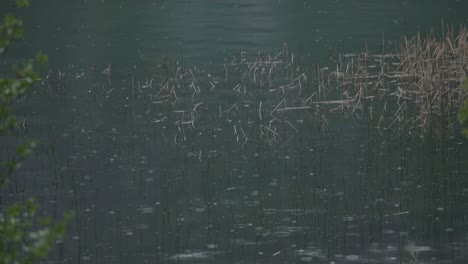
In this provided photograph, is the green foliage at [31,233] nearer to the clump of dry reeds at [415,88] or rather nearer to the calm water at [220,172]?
the calm water at [220,172]

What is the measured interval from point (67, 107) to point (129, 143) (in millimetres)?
3033

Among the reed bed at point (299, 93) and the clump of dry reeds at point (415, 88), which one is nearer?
the clump of dry reeds at point (415, 88)

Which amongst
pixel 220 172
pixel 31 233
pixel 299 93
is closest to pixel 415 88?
pixel 299 93

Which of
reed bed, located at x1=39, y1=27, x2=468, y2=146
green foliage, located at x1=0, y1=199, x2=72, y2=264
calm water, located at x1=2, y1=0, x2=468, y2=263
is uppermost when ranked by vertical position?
green foliage, located at x1=0, y1=199, x2=72, y2=264

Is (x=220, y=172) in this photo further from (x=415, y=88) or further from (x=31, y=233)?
(x=31, y=233)

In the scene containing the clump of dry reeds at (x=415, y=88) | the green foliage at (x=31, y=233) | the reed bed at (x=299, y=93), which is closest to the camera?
the green foliage at (x=31, y=233)

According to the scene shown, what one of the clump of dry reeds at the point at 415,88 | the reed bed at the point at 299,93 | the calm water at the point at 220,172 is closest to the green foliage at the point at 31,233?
the calm water at the point at 220,172

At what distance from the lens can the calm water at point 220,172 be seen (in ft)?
37.0

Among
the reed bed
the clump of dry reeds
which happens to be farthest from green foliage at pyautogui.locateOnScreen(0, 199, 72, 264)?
the clump of dry reeds

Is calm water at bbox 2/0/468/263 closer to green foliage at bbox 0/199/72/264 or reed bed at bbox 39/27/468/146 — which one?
reed bed at bbox 39/27/468/146

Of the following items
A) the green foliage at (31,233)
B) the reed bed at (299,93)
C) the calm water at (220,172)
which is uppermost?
the green foliage at (31,233)

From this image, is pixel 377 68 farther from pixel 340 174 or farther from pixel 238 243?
pixel 238 243

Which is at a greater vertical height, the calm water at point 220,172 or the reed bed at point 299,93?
the reed bed at point 299,93

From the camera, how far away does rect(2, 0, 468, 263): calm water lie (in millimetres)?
11266
